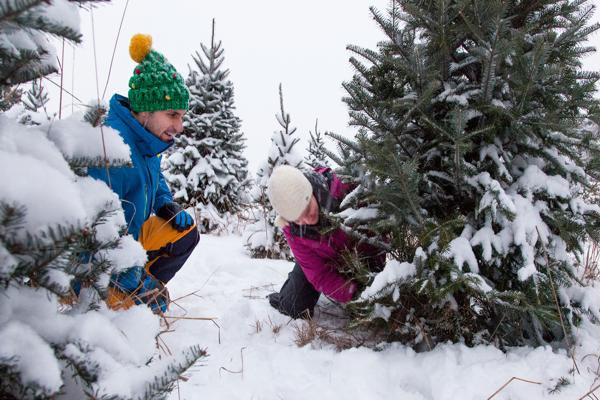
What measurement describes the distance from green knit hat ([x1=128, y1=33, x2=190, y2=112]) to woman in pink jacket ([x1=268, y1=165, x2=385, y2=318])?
2.96 feet

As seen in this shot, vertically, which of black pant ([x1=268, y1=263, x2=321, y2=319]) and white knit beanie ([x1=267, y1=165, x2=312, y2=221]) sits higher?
white knit beanie ([x1=267, y1=165, x2=312, y2=221])

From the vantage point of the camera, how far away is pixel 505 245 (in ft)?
6.75

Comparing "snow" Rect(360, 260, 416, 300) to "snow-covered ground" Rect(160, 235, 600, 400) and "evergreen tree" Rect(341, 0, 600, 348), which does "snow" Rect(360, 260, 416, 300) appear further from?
"snow-covered ground" Rect(160, 235, 600, 400)

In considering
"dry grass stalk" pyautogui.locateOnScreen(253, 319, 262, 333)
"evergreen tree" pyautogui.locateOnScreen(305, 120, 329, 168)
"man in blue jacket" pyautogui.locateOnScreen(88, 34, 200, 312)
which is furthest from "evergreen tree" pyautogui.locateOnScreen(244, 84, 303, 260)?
"dry grass stalk" pyautogui.locateOnScreen(253, 319, 262, 333)

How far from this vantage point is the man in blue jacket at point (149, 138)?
2.66 meters

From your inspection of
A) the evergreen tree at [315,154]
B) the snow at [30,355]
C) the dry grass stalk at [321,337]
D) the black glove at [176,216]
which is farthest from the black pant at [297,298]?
the evergreen tree at [315,154]

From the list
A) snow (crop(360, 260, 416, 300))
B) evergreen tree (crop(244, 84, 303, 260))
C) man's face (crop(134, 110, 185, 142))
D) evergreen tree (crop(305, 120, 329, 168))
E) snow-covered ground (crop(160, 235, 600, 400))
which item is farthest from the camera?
evergreen tree (crop(305, 120, 329, 168))

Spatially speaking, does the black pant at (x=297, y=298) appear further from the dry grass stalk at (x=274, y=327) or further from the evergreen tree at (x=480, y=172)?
the evergreen tree at (x=480, y=172)

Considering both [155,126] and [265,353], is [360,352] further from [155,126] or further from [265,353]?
[155,126]

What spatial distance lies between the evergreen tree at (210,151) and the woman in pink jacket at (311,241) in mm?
4540

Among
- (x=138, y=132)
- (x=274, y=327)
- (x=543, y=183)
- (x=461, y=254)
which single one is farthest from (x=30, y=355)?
(x=543, y=183)

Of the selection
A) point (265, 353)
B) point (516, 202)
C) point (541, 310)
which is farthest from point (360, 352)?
point (516, 202)

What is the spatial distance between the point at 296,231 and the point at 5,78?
7.59 ft

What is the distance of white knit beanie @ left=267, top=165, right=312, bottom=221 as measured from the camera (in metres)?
2.78
